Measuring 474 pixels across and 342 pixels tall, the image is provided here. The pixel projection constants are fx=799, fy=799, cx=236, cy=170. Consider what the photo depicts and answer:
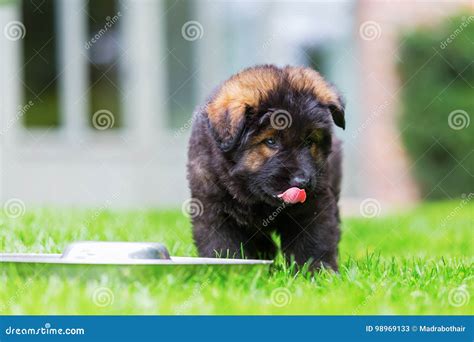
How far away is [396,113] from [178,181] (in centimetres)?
351

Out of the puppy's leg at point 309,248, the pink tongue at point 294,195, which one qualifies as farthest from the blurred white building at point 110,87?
the pink tongue at point 294,195

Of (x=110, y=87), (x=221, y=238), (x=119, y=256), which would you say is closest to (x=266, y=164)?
(x=221, y=238)

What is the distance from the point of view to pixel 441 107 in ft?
38.0

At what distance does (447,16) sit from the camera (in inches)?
479

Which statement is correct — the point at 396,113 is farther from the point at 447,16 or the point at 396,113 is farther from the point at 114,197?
the point at 114,197

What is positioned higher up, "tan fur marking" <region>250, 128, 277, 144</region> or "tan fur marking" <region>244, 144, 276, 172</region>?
"tan fur marking" <region>250, 128, 277, 144</region>

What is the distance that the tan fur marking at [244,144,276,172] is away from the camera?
3.71m

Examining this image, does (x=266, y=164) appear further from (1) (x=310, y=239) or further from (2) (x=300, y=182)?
(1) (x=310, y=239)

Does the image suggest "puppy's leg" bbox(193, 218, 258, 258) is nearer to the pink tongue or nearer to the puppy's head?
the puppy's head

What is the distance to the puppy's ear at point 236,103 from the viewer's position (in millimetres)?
3748

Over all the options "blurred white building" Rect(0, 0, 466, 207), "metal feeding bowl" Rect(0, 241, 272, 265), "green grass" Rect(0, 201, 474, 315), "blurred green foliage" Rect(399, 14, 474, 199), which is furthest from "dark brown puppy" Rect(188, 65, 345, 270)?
"blurred green foliage" Rect(399, 14, 474, 199)

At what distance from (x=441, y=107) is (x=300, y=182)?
8479 mm

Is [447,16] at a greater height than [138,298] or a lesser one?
greater

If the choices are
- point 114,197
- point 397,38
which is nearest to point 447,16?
point 397,38
